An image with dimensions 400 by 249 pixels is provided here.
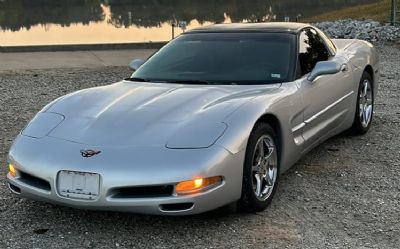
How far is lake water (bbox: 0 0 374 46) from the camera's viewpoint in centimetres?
2161

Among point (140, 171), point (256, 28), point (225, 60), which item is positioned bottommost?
point (140, 171)

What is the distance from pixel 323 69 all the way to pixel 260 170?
124 cm

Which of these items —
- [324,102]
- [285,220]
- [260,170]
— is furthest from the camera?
[324,102]

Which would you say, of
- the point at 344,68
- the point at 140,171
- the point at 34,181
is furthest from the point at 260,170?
the point at 344,68

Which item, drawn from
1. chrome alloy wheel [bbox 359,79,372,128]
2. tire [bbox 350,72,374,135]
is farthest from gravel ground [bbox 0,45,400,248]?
chrome alloy wheel [bbox 359,79,372,128]

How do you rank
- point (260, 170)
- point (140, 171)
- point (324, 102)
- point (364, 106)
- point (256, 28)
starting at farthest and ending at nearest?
point (364, 106) < point (256, 28) < point (324, 102) < point (260, 170) < point (140, 171)

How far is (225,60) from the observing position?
5105 millimetres

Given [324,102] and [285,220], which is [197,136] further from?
[324,102]

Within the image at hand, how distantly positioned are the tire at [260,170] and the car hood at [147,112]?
0.86 ft

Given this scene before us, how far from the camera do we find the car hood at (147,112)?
3887 mm

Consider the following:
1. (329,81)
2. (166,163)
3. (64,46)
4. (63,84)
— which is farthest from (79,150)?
(64,46)

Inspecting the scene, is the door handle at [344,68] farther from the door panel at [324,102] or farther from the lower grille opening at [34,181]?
the lower grille opening at [34,181]

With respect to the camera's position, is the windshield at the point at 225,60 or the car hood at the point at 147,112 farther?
the windshield at the point at 225,60

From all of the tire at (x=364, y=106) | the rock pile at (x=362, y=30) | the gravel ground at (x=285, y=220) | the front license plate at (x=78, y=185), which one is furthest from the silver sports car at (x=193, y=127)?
the rock pile at (x=362, y=30)
